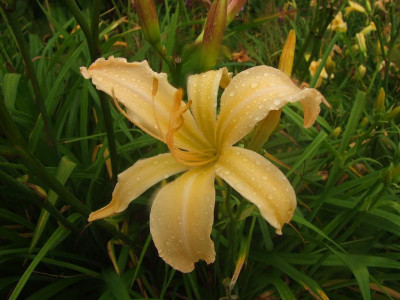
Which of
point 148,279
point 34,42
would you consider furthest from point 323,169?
point 34,42

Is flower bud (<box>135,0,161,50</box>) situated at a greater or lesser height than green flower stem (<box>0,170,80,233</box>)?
greater

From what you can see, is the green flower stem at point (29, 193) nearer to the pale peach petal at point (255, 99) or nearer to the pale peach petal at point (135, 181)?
the pale peach petal at point (135, 181)

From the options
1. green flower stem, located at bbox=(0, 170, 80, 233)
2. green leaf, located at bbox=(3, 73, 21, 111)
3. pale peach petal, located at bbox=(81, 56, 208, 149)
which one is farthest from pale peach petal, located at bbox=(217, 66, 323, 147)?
green leaf, located at bbox=(3, 73, 21, 111)

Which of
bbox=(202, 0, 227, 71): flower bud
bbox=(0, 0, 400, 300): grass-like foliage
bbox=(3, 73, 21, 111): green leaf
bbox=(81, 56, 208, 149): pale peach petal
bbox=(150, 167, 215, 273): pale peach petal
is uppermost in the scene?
bbox=(202, 0, 227, 71): flower bud

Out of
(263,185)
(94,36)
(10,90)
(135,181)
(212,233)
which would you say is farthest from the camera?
(10,90)

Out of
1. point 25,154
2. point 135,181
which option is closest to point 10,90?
point 25,154

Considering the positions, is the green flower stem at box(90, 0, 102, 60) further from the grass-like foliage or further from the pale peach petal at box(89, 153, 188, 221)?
the pale peach petal at box(89, 153, 188, 221)

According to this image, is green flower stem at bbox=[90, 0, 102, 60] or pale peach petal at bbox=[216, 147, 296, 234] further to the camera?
green flower stem at bbox=[90, 0, 102, 60]

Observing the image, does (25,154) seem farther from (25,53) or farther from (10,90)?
(10,90)
